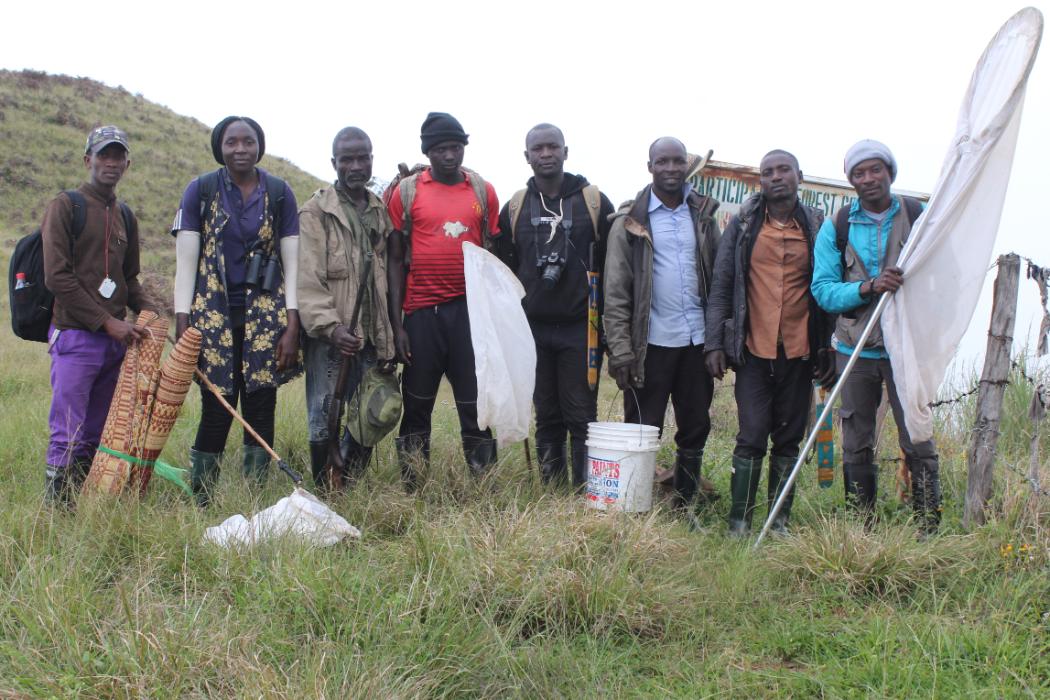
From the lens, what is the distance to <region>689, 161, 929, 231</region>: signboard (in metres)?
6.48

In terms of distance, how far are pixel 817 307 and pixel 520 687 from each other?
2.65m

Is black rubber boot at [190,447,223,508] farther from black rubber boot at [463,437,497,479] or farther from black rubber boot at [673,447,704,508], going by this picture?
black rubber boot at [673,447,704,508]

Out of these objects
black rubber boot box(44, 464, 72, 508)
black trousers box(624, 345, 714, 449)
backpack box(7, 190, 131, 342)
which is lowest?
black rubber boot box(44, 464, 72, 508)

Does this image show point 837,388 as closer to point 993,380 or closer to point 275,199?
point 993,380

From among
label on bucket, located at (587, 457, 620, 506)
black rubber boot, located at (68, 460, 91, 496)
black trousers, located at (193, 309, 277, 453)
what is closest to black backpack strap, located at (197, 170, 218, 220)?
black trousers, located at (193, 309, 277, 453)

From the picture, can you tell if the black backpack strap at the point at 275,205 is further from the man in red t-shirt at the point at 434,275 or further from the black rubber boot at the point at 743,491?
the black rubber boot at the point at 743,491

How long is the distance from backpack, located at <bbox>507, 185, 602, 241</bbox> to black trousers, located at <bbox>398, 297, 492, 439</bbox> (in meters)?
0.56

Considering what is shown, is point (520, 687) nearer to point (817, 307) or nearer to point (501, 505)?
point (501, 505)

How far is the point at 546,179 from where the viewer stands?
492 centimetres

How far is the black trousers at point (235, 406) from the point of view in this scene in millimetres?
4602

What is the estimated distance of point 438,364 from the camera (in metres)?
4.89

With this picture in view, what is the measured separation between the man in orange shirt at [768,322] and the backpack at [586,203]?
29.8 inches

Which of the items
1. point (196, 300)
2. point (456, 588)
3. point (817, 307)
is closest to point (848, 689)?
point (456, 588)

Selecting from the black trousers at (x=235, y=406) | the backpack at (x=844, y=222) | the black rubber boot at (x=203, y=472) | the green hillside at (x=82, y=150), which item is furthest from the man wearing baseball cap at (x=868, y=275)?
the green hillside at (x=82, y=150)
